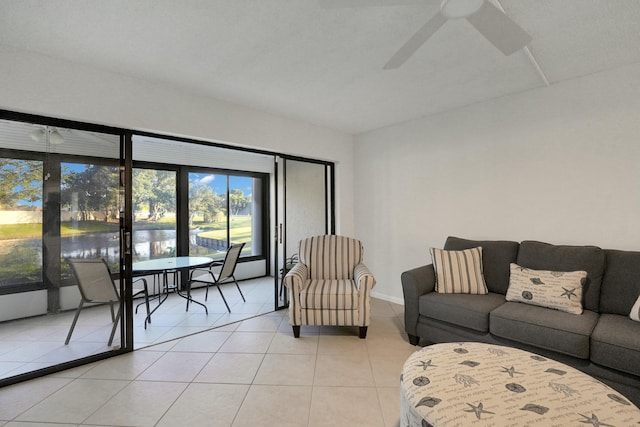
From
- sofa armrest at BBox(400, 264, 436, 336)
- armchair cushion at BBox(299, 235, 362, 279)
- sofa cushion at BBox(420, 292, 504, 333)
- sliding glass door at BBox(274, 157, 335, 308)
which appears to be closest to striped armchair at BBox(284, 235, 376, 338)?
armchair cushion at BBox(299, 235, 362, 279)

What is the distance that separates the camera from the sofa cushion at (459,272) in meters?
2.73

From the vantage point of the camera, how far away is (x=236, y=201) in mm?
5496

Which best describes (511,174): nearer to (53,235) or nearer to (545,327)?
(545,327)

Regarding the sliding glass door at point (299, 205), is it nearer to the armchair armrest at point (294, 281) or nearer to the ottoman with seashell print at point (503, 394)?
the armchair armrest at point (294, 281)

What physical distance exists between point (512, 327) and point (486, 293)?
0.59m

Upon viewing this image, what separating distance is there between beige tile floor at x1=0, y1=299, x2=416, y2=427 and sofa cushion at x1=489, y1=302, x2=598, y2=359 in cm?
84

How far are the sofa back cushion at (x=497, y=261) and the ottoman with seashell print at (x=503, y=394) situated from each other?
1216 millimetres

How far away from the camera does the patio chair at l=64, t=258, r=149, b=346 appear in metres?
2.49

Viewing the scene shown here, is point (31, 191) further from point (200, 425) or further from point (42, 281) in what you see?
point (200, 425)

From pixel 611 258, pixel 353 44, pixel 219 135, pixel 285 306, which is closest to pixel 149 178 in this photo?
pixel 219 135

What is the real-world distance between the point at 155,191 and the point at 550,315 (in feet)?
16.8

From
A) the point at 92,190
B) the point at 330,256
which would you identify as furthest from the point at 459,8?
the point at 92,190

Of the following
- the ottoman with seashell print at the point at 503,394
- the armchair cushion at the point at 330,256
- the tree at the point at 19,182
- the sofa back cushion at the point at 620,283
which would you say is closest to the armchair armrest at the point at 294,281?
the armchair cushion at the point at 330,256

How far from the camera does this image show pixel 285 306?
389 cm
